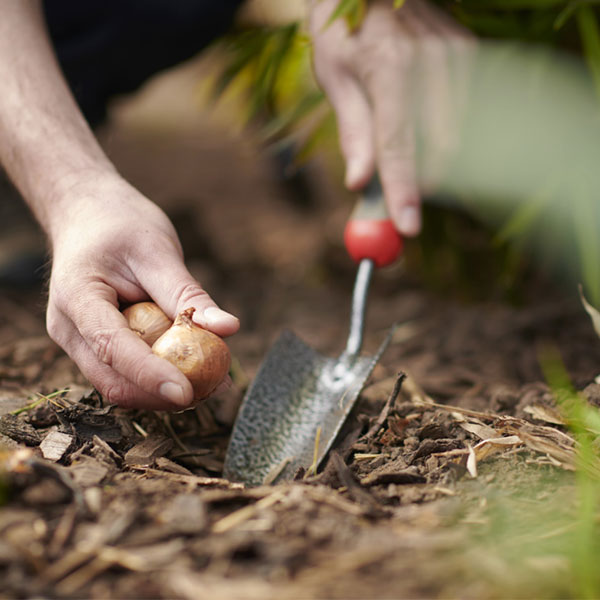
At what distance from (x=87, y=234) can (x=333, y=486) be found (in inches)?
23.5

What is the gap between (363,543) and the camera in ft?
2.46

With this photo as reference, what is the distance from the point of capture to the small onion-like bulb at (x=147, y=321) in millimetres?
1035

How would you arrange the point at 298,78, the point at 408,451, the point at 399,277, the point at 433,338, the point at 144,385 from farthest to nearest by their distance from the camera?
the point at 399,277
the point at 298,78
the point at 433,338
the point at 408,451
the point at 144,385

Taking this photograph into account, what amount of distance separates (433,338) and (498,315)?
0.70 ft

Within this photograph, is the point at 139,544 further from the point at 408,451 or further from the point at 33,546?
the point at 408,451

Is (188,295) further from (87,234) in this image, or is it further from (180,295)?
(87,234)

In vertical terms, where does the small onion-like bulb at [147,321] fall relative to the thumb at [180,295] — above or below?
below

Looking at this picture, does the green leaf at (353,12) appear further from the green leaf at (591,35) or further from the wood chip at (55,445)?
the wood chip at (55,445)

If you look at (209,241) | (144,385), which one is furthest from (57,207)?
(209,241)

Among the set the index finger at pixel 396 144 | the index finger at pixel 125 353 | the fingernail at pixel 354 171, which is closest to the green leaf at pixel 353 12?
the index finger at pixel 396 144

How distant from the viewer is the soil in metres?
0.71

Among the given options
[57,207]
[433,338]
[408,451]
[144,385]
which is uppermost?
[57,207]

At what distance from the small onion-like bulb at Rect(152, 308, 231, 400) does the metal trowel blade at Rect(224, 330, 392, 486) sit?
231 millimetres

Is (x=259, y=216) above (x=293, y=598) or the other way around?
the other way around
